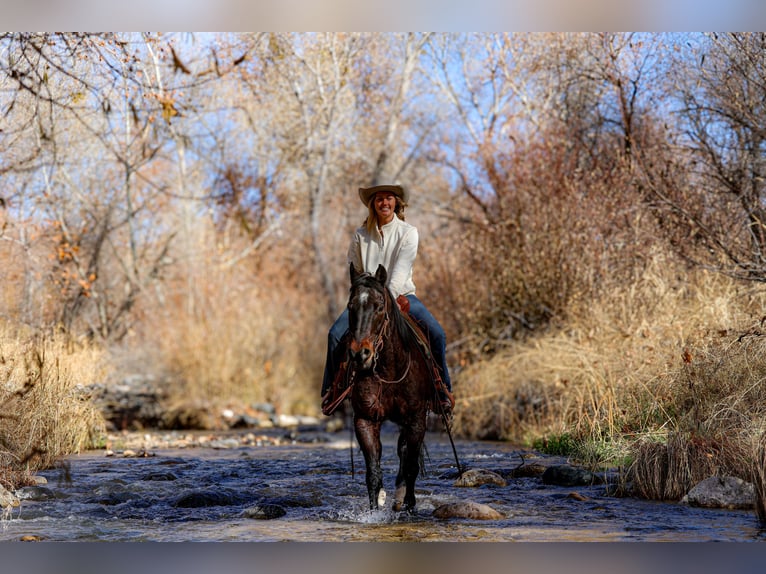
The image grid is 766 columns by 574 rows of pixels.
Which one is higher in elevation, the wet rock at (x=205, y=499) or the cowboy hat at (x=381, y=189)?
the cowboy hat at (x=381, y=189)

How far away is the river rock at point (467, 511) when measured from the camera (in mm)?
5551

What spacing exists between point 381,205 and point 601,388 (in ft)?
9.90

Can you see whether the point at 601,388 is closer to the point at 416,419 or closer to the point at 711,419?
the point at 711,419

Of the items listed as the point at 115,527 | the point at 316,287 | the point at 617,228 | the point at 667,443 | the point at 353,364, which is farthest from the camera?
the point at 316,287

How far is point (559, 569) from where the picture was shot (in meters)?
5.16

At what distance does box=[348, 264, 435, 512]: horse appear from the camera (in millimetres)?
4859

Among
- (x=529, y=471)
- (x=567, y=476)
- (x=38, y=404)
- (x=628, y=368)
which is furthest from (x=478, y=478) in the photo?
(x=38, y=404)

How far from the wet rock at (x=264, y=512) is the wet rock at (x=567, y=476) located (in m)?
2.06

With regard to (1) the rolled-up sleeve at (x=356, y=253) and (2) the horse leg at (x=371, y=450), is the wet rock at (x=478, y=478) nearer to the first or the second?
(2) the horse leg at (x=371, y=450)

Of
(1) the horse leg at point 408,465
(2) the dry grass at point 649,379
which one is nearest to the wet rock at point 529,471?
(2) the dry grass at point 649,379

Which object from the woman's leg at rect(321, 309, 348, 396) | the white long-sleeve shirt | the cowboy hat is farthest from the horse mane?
the cowboy hat

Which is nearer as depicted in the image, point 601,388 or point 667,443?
point 667,443

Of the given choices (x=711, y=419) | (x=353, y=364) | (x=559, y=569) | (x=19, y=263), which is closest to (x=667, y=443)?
(x=711, y=419)
